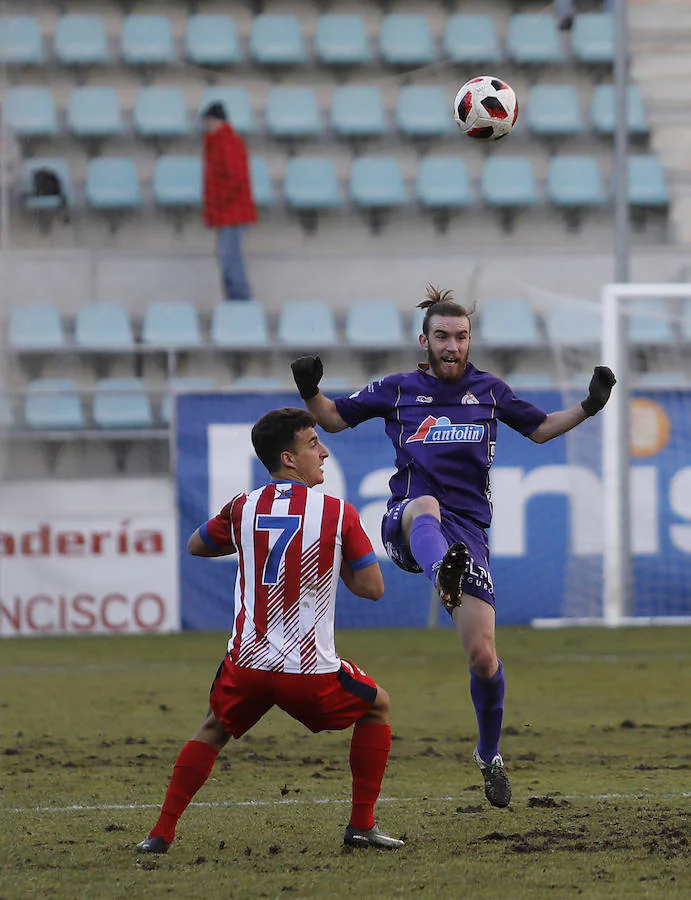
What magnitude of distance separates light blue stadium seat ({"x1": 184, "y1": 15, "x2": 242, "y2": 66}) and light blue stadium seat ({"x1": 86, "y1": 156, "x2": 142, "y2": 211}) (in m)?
1.71

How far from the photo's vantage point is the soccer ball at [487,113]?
7.05 meters

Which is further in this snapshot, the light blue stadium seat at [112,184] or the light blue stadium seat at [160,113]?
the light blue stadium seat at [160,113]

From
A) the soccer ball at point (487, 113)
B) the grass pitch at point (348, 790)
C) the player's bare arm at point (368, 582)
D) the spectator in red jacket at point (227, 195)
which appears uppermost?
A: the spectator in red jacket at point (227, 195)

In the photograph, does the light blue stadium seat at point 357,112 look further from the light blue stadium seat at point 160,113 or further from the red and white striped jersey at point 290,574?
the red and white striped jersey at point 290,574

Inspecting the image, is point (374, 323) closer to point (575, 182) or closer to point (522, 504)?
point (575, 182)

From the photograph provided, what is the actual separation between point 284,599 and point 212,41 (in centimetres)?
1465

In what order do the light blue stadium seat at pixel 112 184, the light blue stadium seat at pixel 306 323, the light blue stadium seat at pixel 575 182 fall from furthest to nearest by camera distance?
the light blue stadium seat at pixel 575 182
the light blue stadium seat at pixel 112 184
the light blue stadium seat at pixel 306 323

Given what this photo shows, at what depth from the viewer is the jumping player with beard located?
560cm

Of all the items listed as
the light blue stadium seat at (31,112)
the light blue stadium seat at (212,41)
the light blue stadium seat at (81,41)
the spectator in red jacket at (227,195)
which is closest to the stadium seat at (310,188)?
the spectator in red jacket at (227,195)

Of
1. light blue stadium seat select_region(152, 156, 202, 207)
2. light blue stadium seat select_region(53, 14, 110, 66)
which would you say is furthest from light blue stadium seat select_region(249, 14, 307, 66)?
light blue stadium seat select_region(53, 14, 110, 66)

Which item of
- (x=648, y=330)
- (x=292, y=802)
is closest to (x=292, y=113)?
(x=648, y=330)

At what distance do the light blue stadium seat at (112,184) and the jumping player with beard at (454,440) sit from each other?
38.3 feet

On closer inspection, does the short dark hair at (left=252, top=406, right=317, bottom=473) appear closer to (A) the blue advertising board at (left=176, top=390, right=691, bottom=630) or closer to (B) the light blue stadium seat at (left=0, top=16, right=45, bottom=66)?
(A) the blue advertising board at (left=176, top=390, right=691, bottom=630)

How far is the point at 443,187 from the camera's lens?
1753 centimetres
